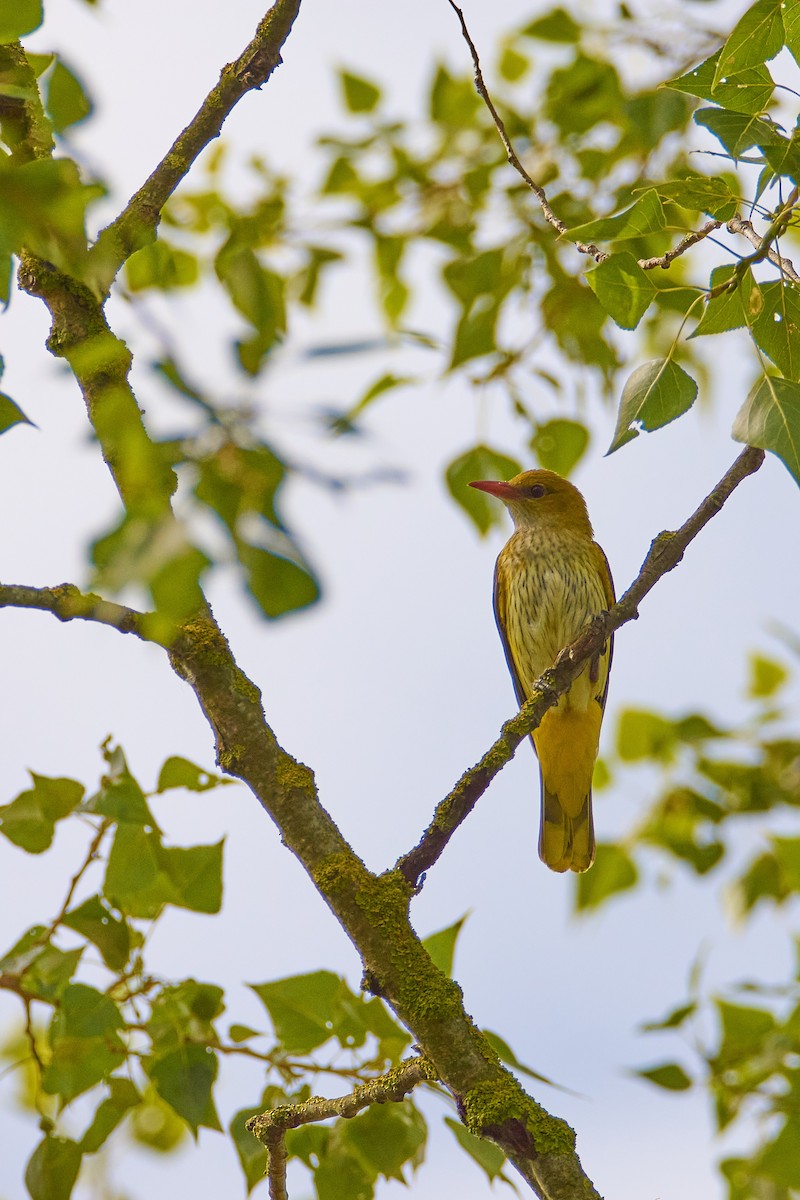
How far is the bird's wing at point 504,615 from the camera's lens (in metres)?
5.47

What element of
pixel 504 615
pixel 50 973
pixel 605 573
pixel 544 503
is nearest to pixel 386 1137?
pixel 50 973

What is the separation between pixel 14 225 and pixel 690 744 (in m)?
1.51

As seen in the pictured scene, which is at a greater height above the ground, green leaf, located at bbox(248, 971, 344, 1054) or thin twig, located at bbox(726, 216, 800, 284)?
thin twig, located at bbox(726, 216, 800, 284)

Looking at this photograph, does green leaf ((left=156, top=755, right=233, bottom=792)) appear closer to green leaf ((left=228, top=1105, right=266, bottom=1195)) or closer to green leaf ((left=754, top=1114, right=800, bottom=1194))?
green leaf ((left=228, top=1105, right=266, bottom=1195))

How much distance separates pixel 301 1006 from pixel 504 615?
3455 millimetres

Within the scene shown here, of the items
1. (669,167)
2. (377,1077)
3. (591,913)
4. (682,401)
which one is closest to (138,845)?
(377,1077)

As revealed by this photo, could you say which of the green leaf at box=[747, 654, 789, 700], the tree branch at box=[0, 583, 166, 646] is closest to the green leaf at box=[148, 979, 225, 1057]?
the tree branch at box=[0, 583, 166, 646]

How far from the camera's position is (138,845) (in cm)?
195

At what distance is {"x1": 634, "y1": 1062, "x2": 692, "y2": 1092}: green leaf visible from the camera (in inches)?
64.1

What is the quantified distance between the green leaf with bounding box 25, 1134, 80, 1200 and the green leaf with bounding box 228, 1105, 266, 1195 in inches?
13.7

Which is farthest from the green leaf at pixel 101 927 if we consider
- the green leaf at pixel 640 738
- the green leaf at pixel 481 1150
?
the green leaf at pixel 640 738

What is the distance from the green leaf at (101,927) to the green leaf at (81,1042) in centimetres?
9

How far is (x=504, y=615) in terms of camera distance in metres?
5.46

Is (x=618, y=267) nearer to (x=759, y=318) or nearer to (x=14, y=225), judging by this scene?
(x=759, y=318)
